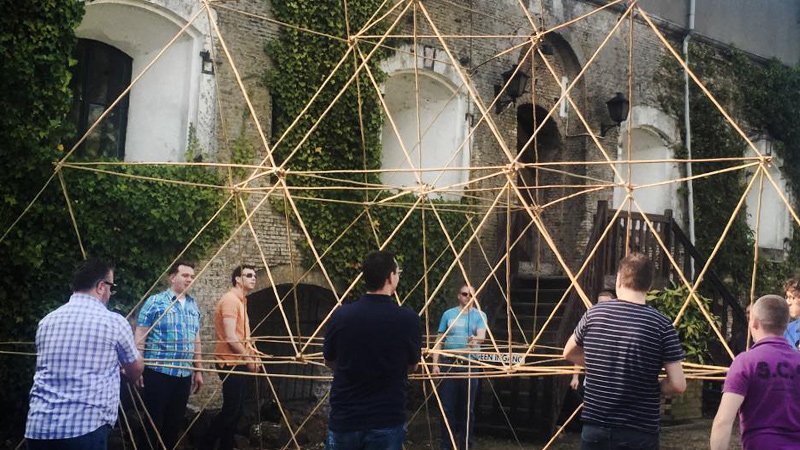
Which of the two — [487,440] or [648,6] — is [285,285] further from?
[648,6]

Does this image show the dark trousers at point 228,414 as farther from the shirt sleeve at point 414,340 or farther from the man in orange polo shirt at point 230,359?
the shirt sleeve at point 414,340

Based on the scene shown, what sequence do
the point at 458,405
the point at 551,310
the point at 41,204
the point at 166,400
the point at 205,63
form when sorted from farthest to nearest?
the point at 551,310
the point at 205,63
the point at 458,405
the point at 41,204
the point at 166,400

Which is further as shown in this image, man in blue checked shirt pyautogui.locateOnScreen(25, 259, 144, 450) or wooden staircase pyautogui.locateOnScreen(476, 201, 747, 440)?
wooden staircase pyautogui.locateOnScreen(476, 201, 747, 440)

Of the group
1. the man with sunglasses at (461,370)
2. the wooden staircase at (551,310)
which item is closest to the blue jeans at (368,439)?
the man with sunglasses at (461,370)

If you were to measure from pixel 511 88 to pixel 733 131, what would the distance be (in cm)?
526

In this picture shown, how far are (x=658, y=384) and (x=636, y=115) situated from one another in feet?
34.7

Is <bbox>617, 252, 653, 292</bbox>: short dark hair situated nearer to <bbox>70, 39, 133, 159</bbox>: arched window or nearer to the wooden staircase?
the wooden staircase

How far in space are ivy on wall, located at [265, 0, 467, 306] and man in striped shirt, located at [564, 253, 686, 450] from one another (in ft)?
19.8

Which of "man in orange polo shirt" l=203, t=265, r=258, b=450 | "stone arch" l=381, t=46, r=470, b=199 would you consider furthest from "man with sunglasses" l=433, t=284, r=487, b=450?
"stone arch" l=381, t=46, r=470, b=199

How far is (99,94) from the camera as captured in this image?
9812mm

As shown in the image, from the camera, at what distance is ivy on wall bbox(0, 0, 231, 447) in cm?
834

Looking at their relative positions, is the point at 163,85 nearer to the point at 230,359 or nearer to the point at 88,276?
the point at 230,359

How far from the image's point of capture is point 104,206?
9.09m

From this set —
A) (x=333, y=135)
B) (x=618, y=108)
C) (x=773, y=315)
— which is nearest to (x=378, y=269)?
(x=773, y=315)
